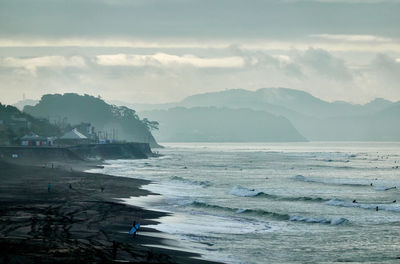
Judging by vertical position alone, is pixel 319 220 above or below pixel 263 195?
below

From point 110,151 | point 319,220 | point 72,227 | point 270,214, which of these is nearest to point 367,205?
point 270,214

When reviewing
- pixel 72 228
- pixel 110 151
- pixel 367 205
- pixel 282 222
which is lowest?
pixel 282 222

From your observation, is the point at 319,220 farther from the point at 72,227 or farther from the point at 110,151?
the point at 110,151

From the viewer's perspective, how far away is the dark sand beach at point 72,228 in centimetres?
3016

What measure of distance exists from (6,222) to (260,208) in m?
27.7

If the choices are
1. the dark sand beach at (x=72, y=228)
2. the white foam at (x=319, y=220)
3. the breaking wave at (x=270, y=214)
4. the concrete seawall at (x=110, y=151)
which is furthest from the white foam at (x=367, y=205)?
the concrete seawall at (x=110, y=151)

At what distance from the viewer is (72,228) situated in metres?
38.8

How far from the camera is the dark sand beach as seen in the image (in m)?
30.2

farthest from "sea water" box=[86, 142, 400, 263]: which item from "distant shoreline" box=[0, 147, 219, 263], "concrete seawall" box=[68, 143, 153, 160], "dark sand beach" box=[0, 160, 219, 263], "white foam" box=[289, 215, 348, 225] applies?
"concrete seawall" box=[68, 143, 153, 160]

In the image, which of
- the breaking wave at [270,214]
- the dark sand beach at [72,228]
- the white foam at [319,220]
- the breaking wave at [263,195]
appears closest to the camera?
the dark sand beach at [72,228]

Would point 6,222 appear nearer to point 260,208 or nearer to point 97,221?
point 97,221

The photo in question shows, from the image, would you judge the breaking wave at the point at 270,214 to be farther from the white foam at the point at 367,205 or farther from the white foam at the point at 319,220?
the white foam at the point at 367,205

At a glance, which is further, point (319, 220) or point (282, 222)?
point (319, 220)

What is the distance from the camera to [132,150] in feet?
620
